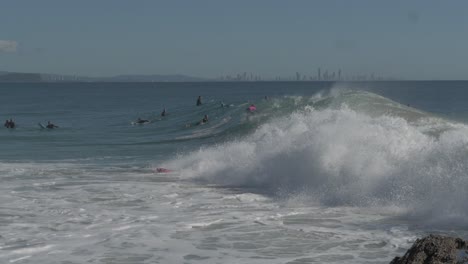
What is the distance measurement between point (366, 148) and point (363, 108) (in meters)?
13.6

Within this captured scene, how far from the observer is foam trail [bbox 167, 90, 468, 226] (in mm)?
13742

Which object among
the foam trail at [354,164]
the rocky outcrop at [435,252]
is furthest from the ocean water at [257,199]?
the rocky outcrop at [435,252]

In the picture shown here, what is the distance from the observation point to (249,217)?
1278cm

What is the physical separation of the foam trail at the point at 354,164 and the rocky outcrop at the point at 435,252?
13.8 feet

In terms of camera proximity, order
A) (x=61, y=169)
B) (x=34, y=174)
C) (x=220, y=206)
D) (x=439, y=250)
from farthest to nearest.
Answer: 1. (x=61, y=169)
2. (x=34, y=174)
3. (x=220, y=206)
4. (x=439, y=250)

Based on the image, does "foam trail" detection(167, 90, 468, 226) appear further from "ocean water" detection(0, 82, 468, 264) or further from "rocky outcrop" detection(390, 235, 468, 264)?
"rocky outcrop" detection(390, 235, 468, 264)

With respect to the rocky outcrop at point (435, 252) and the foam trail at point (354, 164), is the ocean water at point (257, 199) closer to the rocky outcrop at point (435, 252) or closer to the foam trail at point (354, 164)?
the foam trail at point (354, 164)

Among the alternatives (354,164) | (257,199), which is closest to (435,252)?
(257,199)

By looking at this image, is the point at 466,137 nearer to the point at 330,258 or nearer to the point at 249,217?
the point at 249,217

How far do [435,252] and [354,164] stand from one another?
918 cm

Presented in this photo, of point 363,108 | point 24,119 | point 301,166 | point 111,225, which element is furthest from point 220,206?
point 24,119

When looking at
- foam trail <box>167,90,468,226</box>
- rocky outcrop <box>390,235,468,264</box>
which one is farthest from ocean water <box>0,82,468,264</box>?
rocky outcrop <box>390,235,468,264</box>

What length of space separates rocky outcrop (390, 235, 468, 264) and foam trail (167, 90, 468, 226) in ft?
13.8

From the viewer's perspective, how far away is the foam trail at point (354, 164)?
1374 cm
